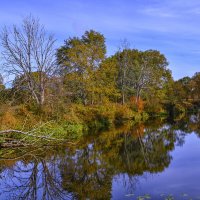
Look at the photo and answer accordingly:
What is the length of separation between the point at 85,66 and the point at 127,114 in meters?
9.83

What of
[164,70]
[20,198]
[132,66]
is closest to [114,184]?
[20,198]

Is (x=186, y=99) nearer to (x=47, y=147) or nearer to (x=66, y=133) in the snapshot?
(x=66, y=133)

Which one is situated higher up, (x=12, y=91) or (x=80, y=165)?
(x=12, y=91)

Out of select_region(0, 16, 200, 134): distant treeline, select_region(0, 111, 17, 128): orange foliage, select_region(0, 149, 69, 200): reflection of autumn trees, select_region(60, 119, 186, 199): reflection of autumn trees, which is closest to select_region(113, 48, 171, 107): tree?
select_region(0, 16, 200, 134): distant treeline

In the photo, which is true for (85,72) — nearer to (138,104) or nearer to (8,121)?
(138,104)

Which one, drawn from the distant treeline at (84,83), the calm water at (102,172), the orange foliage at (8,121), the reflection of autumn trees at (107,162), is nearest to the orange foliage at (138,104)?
the distant treeline at (84,83)

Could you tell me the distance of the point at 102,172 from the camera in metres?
14.8

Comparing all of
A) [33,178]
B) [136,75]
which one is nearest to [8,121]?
[33,178]

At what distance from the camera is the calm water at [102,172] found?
1164 centimetres

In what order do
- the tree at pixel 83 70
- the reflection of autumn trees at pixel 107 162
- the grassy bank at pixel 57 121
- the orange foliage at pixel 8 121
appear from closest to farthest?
the reflection of autumn trees at pixel 107 162
the grassy bank at pixel 57 121
the orange foliage at pixel 8 121
the tree at pixel 83 70

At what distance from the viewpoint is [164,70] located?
62.6 meters

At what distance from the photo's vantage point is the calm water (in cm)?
1164

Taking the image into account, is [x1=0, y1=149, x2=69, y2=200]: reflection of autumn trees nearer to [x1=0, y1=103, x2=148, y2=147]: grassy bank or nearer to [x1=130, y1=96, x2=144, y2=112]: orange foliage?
[x1=0, y1=103, x2=148, y2=147]: grassy bank

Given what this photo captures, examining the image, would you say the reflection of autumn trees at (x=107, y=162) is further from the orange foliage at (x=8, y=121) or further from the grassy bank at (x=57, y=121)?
the orange foliage at (x=8, y=121)
